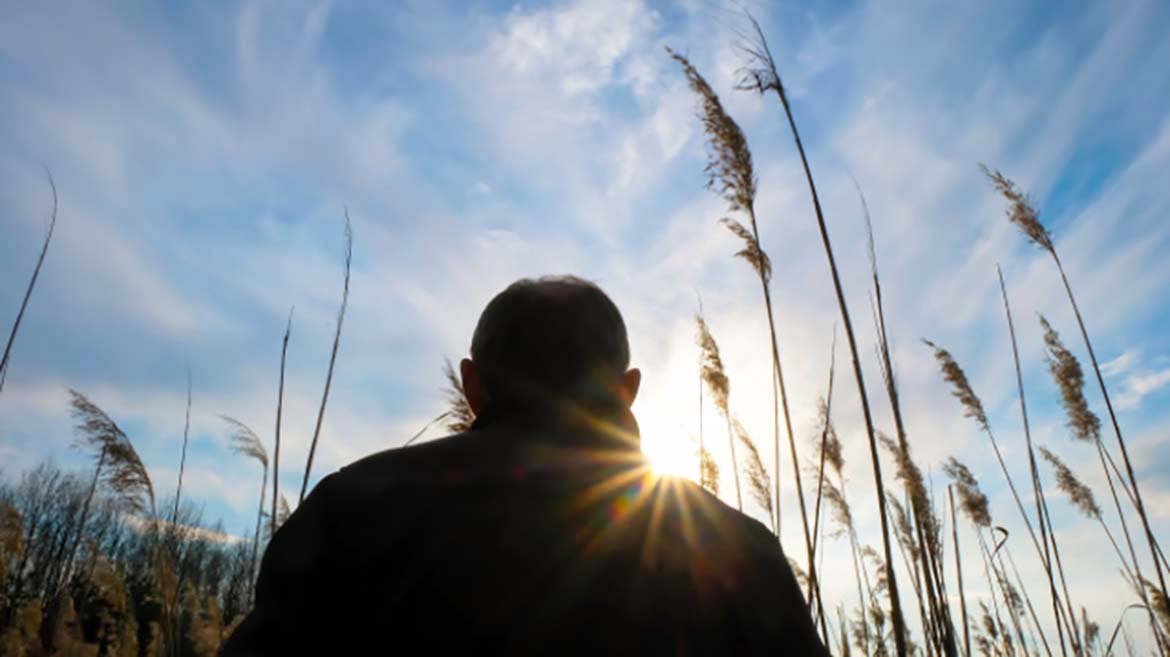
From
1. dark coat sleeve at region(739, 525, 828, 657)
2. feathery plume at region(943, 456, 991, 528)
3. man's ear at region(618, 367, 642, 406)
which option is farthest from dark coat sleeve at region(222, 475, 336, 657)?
feathery plume at region(943, 456, 991, 528)

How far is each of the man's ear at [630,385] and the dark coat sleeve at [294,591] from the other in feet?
2.00

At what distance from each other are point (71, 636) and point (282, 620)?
169 inches

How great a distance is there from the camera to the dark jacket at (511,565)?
104cm

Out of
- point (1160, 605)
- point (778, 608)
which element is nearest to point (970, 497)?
point (1160, 605)

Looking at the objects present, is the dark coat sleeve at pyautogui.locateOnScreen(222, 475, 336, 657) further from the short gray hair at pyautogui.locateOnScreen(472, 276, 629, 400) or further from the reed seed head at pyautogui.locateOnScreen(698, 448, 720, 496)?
the reed seed head at pyautogui.locateOnScreen(698, 448, 720, 496)

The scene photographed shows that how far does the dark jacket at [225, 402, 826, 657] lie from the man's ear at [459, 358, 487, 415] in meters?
0.19

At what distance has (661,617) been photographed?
108cm

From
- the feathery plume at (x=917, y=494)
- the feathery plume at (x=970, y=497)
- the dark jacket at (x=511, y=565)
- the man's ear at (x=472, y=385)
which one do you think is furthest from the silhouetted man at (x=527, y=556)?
the feathery plume at (x=970, y=497)

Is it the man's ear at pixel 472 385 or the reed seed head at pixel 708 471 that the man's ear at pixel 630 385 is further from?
the reed seed head at pixel 708 471

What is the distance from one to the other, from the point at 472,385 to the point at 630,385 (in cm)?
35

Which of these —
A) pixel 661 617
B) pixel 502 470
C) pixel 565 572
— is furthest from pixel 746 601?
pixel 502 470

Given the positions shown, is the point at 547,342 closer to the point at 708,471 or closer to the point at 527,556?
the point at 527,556

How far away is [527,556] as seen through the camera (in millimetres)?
1081

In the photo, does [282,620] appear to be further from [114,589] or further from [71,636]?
[71,636]
